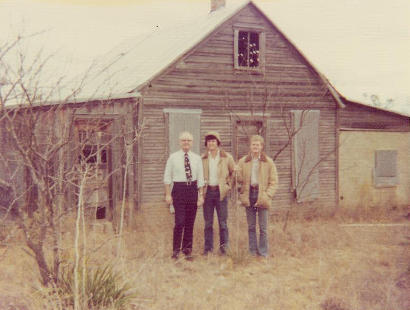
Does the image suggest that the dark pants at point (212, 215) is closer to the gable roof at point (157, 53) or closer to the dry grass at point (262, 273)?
the dry grass at point (262, 273)

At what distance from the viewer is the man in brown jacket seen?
6852mm

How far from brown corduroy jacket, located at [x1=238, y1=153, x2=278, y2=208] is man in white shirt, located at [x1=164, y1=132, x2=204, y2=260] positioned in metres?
0.62

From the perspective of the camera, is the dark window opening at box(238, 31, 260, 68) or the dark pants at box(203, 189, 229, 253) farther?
the dark window opening at box(238, 31, 260, 68)

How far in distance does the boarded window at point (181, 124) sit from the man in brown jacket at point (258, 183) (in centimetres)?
442

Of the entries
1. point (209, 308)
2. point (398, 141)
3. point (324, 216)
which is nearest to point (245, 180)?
point (209, 308)

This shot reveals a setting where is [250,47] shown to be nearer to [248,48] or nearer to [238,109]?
[248,48]

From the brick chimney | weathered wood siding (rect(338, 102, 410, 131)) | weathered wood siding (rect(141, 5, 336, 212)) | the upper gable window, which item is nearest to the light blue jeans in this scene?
weathered wood siding (rect(141, 5, 336, 212))

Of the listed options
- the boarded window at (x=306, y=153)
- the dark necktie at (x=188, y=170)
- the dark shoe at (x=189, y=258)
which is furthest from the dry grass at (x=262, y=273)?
the boarded window at (x=306, y=153)

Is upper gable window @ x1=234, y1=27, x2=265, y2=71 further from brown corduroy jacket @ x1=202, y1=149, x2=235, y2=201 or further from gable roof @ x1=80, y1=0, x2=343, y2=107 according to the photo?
brown corduroy jacket @ x1=202, y1=149, x2=235, y2=201

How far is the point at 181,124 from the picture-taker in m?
11.4

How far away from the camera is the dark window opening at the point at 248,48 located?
1237cm

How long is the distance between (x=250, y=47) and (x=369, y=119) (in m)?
4.26

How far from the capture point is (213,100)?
11.9 m

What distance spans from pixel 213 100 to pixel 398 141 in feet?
20.1
